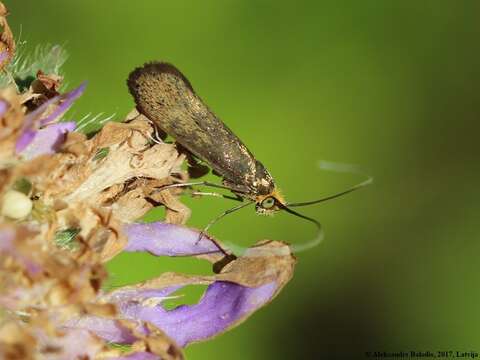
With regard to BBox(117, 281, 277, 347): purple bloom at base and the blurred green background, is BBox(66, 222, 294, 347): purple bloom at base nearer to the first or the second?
BBox(117, 281, 277, 347): purple bloom at base

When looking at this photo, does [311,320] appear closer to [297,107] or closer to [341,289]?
[341,289]

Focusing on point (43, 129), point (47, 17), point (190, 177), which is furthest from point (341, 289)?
point (43, 129)

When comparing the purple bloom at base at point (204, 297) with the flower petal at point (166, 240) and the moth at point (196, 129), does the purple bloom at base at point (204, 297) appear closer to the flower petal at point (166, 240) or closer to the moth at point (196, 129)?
the flower petal at point (166, 240)

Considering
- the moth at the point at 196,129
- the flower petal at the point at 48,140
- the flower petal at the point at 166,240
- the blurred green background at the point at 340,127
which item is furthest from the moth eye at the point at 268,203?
the blurred green background at the point at 340,127

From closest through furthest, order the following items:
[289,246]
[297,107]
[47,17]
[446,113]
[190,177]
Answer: [289,246], [190,177], [47,17], [297,107], [446,113]

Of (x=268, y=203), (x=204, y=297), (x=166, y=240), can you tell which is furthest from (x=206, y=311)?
(x=268, y=203)

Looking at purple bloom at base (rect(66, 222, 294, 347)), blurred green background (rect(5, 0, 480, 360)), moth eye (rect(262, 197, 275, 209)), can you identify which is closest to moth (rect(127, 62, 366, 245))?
moth eye (rect(262, 197, 275, 209))
